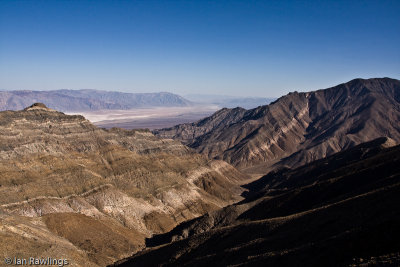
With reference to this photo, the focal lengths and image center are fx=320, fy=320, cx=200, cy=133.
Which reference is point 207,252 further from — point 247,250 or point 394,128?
point 394,128

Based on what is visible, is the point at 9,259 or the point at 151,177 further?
the point at 151,177

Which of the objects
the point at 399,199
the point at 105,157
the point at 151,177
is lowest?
the point at 151,177

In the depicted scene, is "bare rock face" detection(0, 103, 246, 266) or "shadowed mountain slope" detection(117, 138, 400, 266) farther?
"bare rock face" detection(0, 103, 246, 266)

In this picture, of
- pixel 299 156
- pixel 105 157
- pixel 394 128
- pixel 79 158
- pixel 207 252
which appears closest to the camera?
pixel 207 252

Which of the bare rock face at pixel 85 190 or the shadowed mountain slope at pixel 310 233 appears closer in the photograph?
the shadowed mountain slope at pixel 310 233

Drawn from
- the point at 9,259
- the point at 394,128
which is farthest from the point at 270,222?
the point at 394,128
